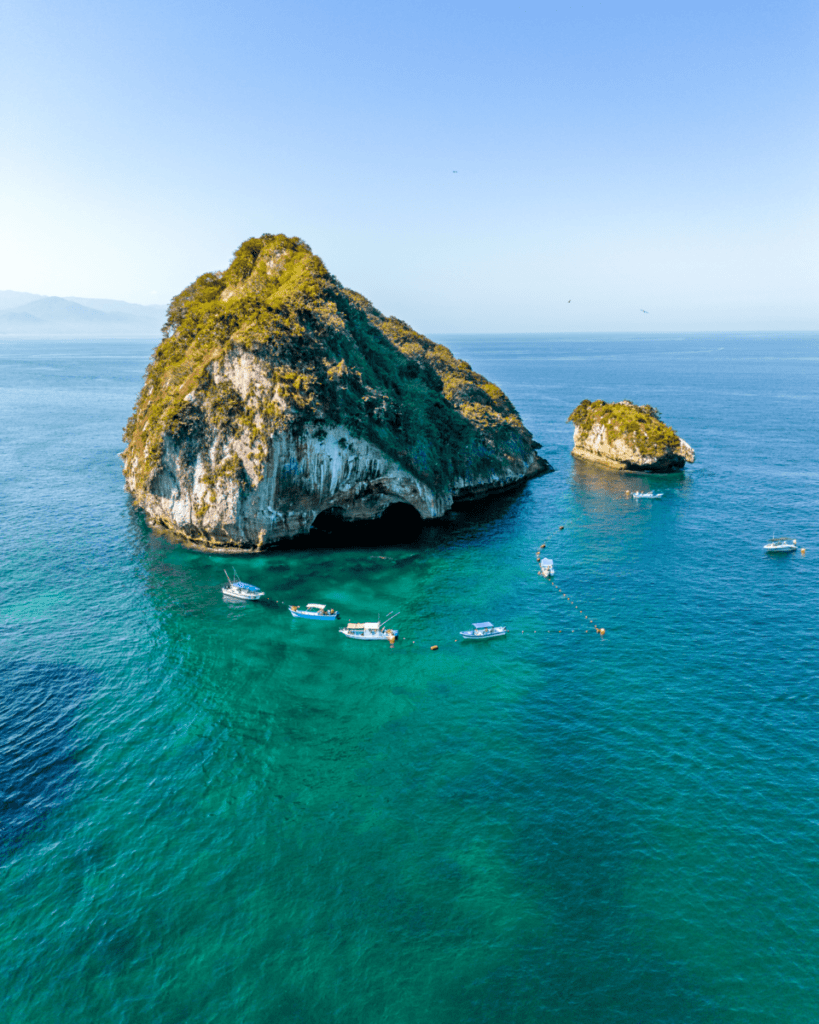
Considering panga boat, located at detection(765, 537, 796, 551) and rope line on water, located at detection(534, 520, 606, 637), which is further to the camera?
panga boat, located at detection(765, 537, 796, 551)

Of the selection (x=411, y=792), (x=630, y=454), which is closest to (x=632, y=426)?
(x=630, y=454)

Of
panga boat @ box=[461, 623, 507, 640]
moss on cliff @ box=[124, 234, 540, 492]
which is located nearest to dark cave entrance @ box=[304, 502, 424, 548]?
moss on cliff @ box=[124, 234, 540, 492]

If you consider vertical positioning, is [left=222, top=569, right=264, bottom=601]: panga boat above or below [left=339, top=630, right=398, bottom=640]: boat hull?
above

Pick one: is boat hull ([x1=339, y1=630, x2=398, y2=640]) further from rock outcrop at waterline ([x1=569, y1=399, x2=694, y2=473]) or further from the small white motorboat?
rock outcrop at waterline ([x1=569, y1=399, x2=694, y2=473])

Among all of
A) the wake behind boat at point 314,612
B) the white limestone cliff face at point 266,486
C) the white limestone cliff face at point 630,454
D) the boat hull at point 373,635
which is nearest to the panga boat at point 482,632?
the boat hull at point 373,635

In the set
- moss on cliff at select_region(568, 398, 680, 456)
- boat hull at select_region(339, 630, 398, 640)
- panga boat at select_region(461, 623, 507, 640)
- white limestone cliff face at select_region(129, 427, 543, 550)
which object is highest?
moss on cliff at select_region(568, 398, 680, 456)

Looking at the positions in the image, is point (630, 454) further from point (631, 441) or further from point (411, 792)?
point (411, 792)

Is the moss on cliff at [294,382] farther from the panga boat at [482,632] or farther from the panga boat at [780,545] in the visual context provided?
the panga boat at [780,545]

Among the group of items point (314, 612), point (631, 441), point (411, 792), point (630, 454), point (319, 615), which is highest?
point (631, 441)
